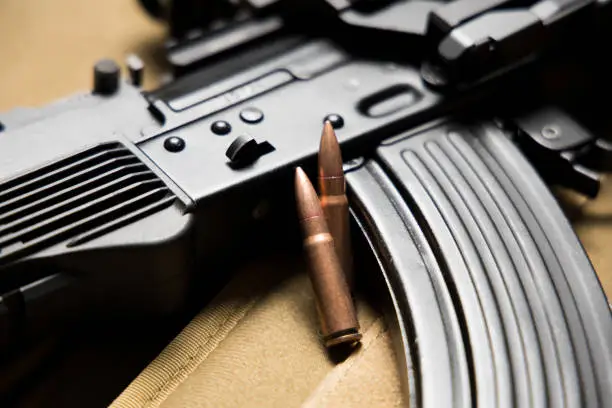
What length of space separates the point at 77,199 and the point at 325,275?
10.2 inches

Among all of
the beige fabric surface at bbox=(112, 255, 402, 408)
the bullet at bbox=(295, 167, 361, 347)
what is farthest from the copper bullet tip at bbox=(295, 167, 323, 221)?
the beige fabric surface at bbox=(112, 255, 402, 408)

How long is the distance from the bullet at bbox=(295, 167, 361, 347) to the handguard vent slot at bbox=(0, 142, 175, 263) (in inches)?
5.5

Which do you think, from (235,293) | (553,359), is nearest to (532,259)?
(553,359)

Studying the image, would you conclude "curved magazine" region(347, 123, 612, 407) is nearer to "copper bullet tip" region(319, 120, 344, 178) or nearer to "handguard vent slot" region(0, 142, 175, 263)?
"copper bullet tip" region(319, 120, 344, 178)

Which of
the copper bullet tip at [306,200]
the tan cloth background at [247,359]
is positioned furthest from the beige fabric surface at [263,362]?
the copper bullet tip at [306,200]

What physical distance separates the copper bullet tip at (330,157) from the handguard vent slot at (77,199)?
0.54ft

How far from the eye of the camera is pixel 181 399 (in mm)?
833

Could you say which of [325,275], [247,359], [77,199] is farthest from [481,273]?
[77,199]

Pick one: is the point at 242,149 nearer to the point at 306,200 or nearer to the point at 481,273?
the point at 306,200

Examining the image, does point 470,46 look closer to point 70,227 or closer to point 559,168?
point 559,168

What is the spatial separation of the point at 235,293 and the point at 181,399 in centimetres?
14

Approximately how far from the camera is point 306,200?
2.73 feet

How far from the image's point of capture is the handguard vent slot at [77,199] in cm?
77

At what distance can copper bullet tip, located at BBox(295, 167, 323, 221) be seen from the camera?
0.83 m
